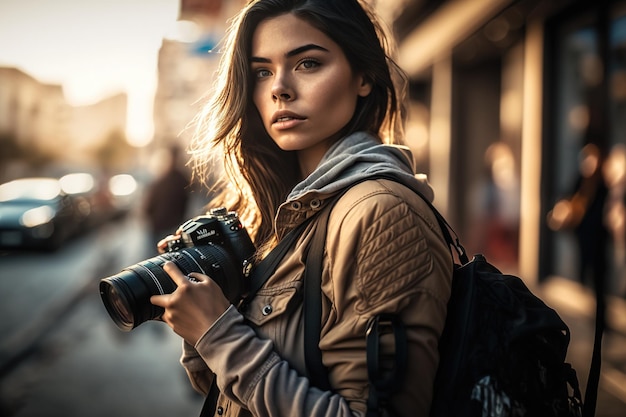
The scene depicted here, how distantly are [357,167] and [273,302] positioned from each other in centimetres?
39

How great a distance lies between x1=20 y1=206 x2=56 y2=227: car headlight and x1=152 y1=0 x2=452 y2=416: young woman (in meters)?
13.7

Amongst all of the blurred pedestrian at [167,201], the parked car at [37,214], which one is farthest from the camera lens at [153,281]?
the parked car at [37,214]

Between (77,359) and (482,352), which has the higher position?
(482,352)

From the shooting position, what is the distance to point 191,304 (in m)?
1.35

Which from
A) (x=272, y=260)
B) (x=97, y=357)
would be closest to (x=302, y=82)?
(x=272, y=260)

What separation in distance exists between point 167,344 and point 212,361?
18.0ft

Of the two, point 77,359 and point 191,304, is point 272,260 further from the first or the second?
point 77,359

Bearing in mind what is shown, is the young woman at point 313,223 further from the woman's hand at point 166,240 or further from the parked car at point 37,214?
the parked car at point 37,214

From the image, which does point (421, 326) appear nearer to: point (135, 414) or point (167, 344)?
point (135, 414)

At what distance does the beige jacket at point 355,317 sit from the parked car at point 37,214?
1381 cm

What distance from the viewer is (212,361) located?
1329 mm

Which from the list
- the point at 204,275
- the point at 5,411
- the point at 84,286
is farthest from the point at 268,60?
the point at 84,286

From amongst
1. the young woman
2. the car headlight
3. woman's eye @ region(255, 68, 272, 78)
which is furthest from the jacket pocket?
the car headlight

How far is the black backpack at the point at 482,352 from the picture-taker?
46.6 inches
